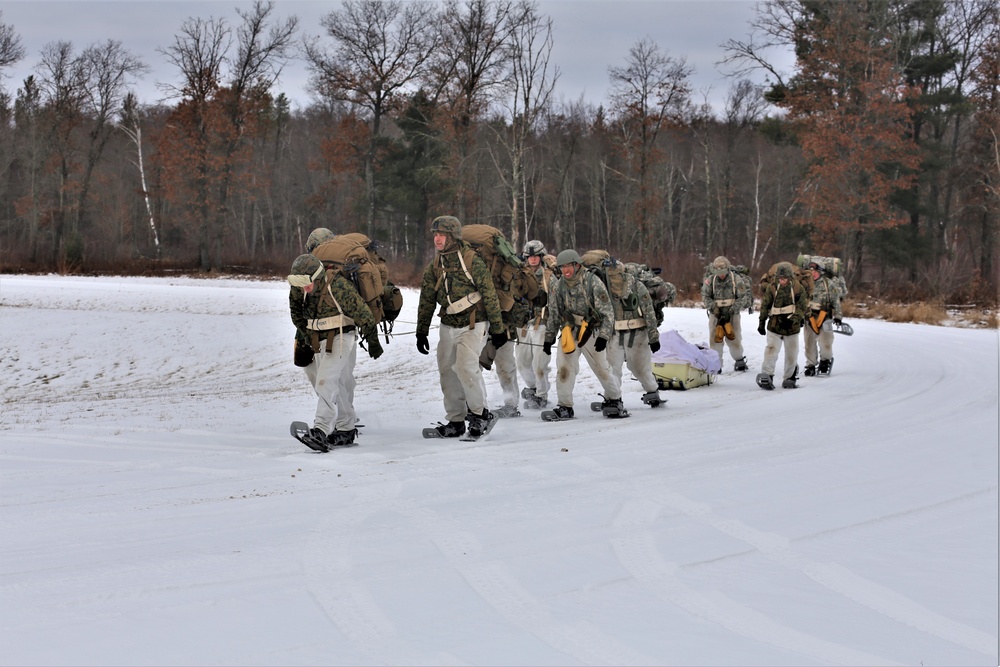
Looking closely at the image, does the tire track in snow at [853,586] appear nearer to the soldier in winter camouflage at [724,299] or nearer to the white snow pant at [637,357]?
the white snow pant at [637,357]

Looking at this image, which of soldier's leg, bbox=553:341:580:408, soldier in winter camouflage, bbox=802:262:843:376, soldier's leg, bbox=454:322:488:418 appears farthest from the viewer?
soldier in winter camouflage, bbox=802:262:843:376

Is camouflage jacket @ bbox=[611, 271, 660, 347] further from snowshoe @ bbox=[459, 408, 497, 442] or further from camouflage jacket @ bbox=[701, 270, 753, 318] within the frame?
camouflage jacket @ bbox=[701, 270, 753, 318]

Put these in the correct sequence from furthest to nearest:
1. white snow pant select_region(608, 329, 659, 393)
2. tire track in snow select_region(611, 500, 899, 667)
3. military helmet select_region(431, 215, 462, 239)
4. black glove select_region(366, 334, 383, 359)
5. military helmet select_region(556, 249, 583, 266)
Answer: white snow pant select_region(608, 329, 659, 393), military helmet select_region(556, 249, 583, 266), military helmet select_region(431, 215, 462, 239), black glove select_region(366, 334, 383, 359), tire track in snow select_region(611, 500, 899, 667)

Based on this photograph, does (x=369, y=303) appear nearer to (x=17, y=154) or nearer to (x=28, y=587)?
(x=28, y=587)

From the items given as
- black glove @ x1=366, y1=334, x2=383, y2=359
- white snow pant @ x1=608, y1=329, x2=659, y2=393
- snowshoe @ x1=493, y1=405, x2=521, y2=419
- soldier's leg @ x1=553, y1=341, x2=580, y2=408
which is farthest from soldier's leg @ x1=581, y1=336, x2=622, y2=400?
black glove @ x1=366, y1=334, x2=383, y2=359

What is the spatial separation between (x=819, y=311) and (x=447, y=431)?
8228mm

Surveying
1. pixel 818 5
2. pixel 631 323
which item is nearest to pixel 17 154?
pixel 818 5

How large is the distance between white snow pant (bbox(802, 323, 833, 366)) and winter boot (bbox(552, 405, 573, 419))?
6.16m

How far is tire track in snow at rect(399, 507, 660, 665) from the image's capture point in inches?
163

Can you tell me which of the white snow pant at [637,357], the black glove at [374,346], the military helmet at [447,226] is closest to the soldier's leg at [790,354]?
the white snow pant at [637,357]

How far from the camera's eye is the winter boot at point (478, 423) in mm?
9648

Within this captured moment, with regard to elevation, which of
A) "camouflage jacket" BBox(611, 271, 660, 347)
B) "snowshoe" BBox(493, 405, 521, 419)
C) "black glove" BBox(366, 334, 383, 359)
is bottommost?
"snowshoe" BBox(493, 405, 521, 419)

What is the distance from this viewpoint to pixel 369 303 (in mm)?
9516

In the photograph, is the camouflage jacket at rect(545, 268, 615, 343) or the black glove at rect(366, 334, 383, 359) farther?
the camouflage jacket at rect(545, 268, 615, 343)
